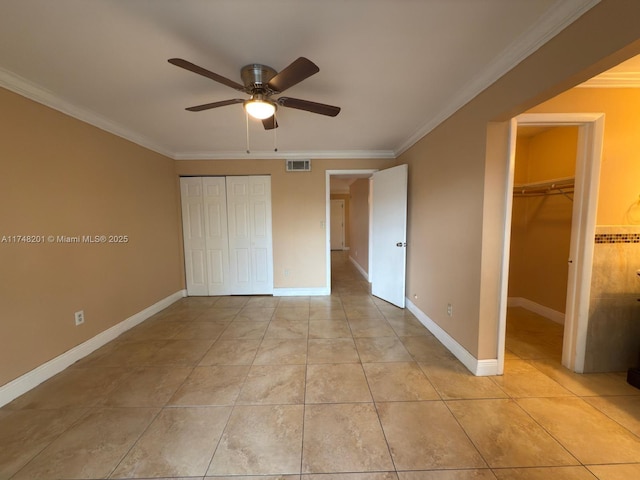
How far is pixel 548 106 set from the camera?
6.21ft

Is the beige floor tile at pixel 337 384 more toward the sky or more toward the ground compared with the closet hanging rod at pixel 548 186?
more toward the ground

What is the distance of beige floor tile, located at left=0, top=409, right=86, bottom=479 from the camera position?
1346mm

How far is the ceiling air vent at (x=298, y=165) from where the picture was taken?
4.01m

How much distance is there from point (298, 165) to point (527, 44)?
303 centimetres

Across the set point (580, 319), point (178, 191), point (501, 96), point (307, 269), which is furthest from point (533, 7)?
point (178, 191)

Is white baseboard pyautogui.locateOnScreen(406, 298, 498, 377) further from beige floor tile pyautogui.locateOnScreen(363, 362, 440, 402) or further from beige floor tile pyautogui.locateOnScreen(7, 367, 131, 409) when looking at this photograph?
beige floor tile pyautogui.locateOnScreen(7, 367, 131, 409)

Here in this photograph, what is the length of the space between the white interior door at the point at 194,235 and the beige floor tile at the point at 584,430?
434 cm

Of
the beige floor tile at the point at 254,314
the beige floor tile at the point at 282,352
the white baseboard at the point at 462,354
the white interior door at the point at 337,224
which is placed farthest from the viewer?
the white interior door at the point at 337,224

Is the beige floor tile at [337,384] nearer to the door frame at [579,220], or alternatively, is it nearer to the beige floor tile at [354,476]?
the beige floor tile at [354,476]

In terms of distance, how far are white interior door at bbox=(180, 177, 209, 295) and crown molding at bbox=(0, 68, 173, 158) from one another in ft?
3.13

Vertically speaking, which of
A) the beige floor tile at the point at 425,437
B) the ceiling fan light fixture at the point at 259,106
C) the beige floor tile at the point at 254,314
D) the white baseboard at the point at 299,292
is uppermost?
the ceiling fan light fixture at the point at 259,106

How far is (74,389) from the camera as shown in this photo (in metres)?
1.91

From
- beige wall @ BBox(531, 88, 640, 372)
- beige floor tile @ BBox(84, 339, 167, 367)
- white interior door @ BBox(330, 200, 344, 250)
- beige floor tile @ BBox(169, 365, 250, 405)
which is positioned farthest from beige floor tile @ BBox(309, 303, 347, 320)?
white interior door @ BBox(330, 200, 344, 250)

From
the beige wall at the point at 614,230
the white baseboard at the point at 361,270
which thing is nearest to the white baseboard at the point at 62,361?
the white baseboard at the point at 361,270
